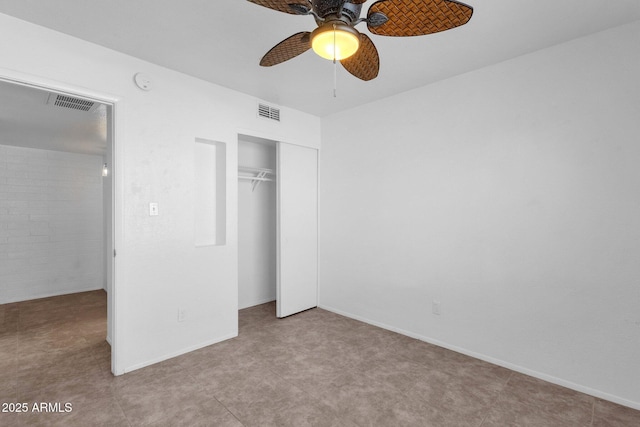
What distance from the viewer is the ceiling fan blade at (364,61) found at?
1598 mm

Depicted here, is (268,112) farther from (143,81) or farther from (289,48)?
(289,48)

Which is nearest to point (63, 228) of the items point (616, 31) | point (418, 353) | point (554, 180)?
point (418, 353)

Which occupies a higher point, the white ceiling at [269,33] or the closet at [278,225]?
the white ceiling at [269,33]

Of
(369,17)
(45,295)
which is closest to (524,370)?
(369,17)

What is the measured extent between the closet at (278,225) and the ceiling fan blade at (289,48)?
1.95 m

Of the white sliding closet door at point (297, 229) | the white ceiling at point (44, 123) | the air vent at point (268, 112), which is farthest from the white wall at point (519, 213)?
the white ceiling at point (44, 123)

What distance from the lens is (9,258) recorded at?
4.62 meters

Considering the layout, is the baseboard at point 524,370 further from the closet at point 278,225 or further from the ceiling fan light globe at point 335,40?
the ceiling fan light globe at point 335,40

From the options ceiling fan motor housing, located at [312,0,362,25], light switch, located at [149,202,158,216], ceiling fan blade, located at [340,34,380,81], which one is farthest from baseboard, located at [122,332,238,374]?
ceiling fan motor housing, located at [312,0,362,25]

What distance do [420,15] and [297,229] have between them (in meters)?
2.90

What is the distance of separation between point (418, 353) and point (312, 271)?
67.0 inches

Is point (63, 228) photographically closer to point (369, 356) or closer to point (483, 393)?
point (369, 356)

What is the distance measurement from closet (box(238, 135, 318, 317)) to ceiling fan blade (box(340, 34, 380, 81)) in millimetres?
1990

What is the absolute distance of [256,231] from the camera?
14.1 feet
